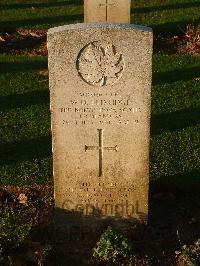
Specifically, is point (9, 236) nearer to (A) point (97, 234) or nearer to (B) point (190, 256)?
(A) point (97, 234)

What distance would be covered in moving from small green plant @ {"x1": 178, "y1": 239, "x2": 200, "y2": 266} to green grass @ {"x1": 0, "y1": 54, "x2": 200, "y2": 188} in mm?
1307

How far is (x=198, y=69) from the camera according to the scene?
32.1 feet

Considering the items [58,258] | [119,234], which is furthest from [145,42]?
[58,258]

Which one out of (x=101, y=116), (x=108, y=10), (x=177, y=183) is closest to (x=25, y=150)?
(x=177, y=183)

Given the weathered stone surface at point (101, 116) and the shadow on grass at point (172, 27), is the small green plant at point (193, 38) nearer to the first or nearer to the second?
the shadow on grass at point (172, 27)

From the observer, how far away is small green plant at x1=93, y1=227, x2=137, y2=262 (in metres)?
4.99

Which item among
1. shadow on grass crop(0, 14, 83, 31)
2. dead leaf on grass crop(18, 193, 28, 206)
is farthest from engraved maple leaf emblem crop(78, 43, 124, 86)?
shadow on grass crop(0, 14, 83, 31)

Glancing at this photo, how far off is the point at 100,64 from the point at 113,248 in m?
1.74

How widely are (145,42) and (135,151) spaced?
3.57 ft

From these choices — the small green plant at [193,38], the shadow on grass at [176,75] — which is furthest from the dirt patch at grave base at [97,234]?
the small green plant at [193,38]

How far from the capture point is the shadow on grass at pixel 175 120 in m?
7.69

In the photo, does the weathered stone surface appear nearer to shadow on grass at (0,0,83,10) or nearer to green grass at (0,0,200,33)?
green grass at (0,0,200,33)

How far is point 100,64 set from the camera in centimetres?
475

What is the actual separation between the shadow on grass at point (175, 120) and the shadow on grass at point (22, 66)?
3015mm
